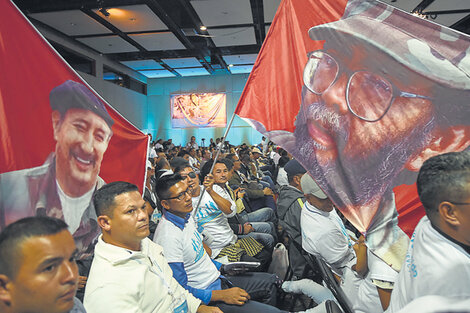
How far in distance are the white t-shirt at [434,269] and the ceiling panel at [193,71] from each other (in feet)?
47.3

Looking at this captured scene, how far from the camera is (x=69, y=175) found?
1823 millimetres

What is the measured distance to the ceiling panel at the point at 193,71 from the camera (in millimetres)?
14944

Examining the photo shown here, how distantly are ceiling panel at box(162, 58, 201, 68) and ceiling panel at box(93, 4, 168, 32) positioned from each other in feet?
11.8

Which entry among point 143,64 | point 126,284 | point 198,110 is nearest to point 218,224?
point 126,284

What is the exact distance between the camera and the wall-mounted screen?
53.5 feet

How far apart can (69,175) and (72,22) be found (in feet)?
27.2

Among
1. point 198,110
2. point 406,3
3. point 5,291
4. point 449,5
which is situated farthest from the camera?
point 198,110

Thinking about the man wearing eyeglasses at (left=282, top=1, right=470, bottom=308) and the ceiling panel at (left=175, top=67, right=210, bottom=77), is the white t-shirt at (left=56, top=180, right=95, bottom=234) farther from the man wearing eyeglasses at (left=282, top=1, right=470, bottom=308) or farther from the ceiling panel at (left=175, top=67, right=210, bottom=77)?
the ceiling panel at (left=175, top=67, right=210, bottom=77)

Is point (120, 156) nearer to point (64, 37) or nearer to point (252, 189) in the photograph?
point (252, 189)

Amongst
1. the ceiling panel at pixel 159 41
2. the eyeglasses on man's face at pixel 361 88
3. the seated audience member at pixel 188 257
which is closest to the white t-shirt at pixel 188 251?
the seated audience member at pixel 188 257

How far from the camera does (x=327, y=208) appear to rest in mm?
2367

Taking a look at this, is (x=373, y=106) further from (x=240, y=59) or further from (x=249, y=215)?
(x=240, y=59)

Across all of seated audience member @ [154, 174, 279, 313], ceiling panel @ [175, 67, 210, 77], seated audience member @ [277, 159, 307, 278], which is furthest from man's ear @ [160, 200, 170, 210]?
ceiling panel @ [175, 67, 210, 77]

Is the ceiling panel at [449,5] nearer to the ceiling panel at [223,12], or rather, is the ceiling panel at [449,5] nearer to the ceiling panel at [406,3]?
the ceiling panel at [406,3]
